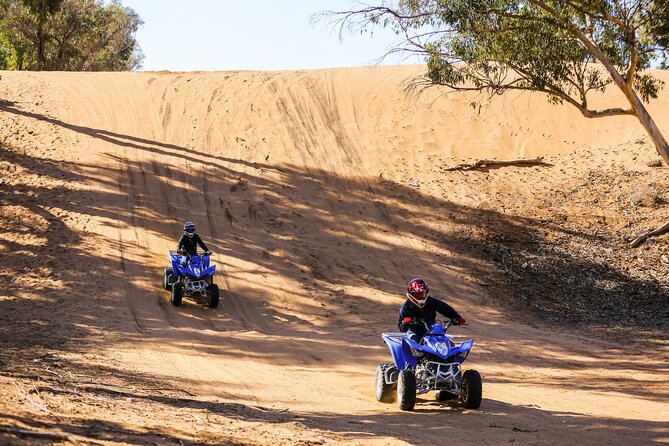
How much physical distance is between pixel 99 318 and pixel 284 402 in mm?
7028

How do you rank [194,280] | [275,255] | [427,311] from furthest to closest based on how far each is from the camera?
[275,255] → [194,280] → [427,311]

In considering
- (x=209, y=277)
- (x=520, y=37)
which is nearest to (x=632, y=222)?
(x=520, y=37)

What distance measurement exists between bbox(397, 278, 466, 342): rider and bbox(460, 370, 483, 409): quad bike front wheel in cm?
67

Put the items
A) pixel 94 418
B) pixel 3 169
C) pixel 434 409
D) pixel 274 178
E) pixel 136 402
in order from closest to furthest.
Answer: pixel 94 418
pixel 136 402
pixel 434 409
pixel 3 169
pixel 274 178

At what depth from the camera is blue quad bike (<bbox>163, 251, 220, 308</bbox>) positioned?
644 inches

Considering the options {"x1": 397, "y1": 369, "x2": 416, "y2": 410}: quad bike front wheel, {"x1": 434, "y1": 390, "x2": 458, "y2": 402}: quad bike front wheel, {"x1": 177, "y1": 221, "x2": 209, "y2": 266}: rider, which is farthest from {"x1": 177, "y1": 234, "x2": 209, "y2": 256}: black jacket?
{"x1": 397, "y1": 369, "x2": 416, "y2": 410}: quad bike front wheel

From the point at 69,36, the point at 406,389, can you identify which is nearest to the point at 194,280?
the point at 406,389

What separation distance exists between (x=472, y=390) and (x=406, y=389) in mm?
795

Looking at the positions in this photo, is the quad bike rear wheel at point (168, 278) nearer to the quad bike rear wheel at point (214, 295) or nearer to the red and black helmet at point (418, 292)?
the quad bike rear wheel at point (214, 295)

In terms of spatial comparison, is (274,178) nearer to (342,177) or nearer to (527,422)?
(342,177)

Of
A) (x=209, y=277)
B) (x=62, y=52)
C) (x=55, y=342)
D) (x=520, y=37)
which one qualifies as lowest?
(x=55, y=342)

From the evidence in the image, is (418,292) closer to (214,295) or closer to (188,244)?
(214,295)

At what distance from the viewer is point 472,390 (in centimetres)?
919

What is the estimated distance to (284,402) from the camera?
955 centimetres
